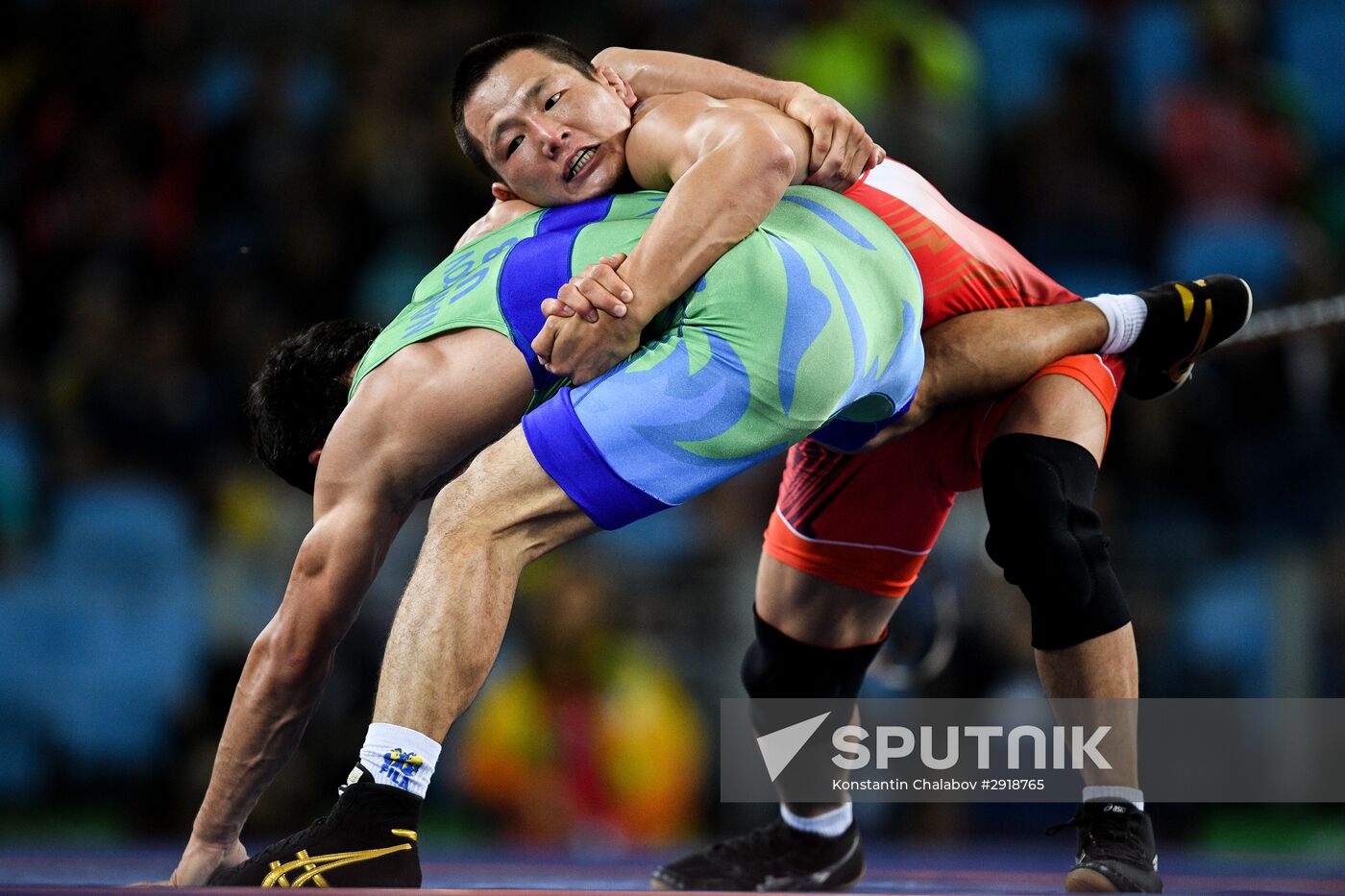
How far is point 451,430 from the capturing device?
2.07 meters

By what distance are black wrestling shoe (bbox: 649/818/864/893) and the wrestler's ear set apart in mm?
1372

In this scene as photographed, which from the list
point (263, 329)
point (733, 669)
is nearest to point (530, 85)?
point (733, 669)

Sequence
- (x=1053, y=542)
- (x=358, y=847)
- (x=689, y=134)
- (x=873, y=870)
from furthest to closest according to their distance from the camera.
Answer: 1. (x=873, y=870)
2. (x=1053, y=542)
3. (x=689, y=134)
4. (x=358, y=847)

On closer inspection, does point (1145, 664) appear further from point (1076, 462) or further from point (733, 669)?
point (1076, 462)

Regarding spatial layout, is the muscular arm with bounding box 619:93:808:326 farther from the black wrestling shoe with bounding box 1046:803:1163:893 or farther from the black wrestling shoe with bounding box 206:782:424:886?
the black wrestling shoe with bounding box 1046:803:1163:893

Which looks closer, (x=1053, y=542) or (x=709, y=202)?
(x=709, y=202)

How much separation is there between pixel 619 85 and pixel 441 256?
317 centimetres

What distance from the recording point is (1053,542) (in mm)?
2213

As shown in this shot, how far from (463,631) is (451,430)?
0.37 metres


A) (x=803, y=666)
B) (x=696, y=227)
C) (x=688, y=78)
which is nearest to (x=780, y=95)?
(x=688, y=78)

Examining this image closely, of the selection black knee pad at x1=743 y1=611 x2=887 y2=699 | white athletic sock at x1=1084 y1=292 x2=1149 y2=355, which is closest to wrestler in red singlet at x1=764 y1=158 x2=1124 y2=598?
white athletic sock at x1=1084 y1=292 x2=1149 y2=355

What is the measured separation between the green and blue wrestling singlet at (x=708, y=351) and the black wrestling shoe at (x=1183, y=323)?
2.12ft

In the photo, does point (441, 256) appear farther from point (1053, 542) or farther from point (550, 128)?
point (1053, 542)

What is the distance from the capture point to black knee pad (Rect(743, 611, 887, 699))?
2.74 metres
